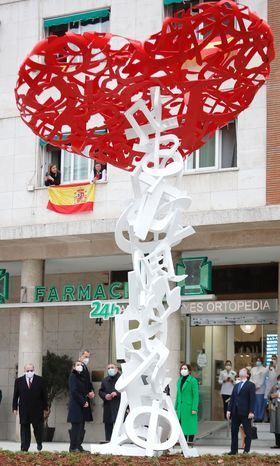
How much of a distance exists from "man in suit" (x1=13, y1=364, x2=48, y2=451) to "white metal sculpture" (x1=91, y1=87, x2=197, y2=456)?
303 centimetres

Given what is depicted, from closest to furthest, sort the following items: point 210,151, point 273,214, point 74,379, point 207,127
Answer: point 207,127
point 74,379
point 273,214
point 210,151

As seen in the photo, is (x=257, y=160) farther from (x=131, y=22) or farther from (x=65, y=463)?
(x=65, y=463)

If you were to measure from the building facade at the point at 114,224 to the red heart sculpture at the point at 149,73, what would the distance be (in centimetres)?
594

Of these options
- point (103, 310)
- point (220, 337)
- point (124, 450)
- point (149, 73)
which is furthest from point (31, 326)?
point (149, 73)

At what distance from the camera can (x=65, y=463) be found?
48.8 ft

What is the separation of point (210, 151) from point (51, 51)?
10.5 metres

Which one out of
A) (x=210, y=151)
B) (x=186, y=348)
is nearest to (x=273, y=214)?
(x=210, y=151)

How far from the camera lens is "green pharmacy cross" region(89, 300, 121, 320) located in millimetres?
27766

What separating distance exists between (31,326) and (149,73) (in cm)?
1326

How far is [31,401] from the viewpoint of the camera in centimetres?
1978

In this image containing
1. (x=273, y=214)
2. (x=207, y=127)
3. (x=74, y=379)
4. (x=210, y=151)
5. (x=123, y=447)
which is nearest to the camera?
(x=123, y=447)

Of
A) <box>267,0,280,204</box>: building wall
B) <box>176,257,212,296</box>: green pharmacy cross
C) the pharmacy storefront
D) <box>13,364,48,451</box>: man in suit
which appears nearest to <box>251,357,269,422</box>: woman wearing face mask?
the pharmacy storefront

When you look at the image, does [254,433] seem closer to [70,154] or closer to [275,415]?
[275,415]

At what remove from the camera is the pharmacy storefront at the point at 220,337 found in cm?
2931
